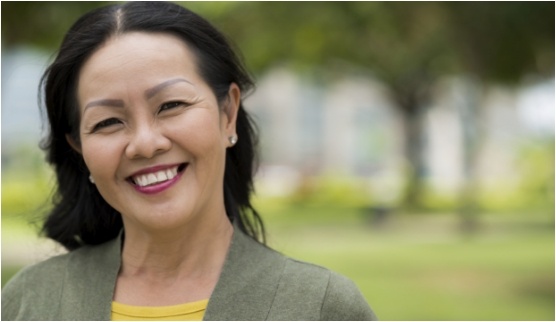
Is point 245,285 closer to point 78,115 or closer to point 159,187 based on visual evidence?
point 159,187

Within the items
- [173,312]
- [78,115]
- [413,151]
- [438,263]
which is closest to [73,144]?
[78,115]

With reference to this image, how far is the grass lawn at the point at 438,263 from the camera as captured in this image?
915 cm

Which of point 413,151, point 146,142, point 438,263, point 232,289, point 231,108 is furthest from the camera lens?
point 413,151

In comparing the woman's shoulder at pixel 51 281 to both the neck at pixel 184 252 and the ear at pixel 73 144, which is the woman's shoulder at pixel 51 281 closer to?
the neck at pixel 184 252

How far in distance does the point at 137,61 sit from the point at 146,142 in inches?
7.3

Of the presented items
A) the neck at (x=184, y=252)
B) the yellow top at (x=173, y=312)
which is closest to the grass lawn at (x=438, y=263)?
the neck at (x=184, y=252)

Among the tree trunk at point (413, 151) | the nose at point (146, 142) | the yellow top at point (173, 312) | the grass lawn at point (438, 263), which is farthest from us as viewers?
the tree trunk at point (413, 151)

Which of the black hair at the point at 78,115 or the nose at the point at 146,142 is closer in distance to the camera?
the nose at the point at 146,142

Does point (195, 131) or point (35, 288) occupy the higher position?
point (195, 131)

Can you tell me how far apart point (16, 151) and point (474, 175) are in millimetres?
11691

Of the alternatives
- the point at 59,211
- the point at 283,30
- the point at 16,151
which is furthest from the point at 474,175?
the point at 59,211

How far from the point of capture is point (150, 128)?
208 centimetres

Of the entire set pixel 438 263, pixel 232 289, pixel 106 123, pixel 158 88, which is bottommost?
pixel 438 263

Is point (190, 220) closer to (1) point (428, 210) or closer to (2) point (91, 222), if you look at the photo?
(2) point (91, 222)
